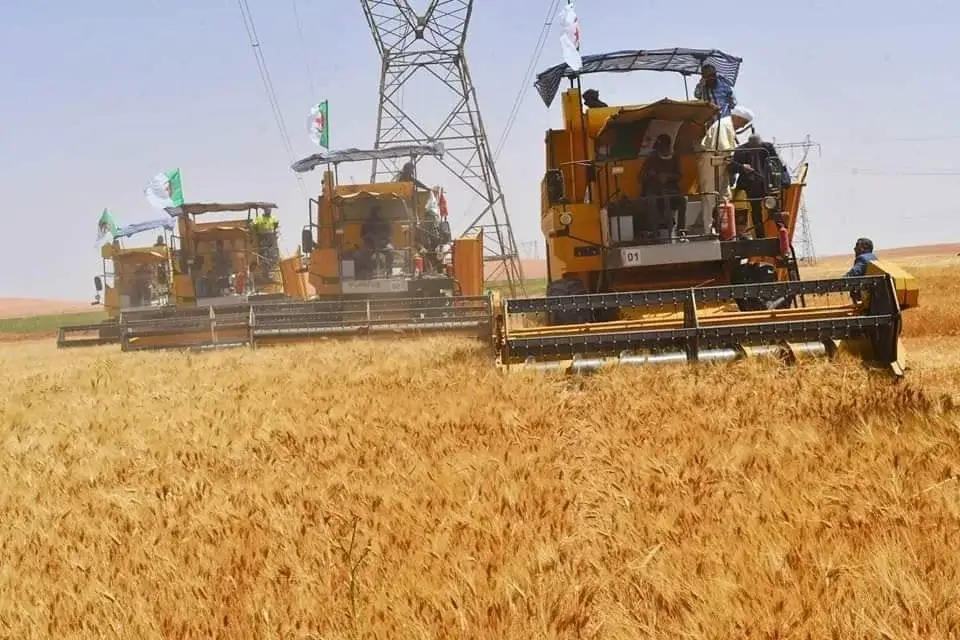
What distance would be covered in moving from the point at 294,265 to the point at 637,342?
17667 mm

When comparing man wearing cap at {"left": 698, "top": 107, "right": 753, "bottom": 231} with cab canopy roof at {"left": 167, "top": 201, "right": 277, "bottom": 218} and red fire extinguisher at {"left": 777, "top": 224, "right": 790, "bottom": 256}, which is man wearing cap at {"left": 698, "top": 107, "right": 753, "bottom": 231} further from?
cab canopy roof at {"left": 167, "top": 201, "right": 277, "bottom": 218}

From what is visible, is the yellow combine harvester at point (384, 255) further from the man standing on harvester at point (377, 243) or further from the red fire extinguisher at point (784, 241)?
the red fire extinguisher at point (784, 241)

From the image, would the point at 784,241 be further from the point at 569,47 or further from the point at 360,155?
the point at 360,155

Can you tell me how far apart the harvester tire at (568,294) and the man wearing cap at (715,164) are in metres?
1.53

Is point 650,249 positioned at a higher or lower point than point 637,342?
higher

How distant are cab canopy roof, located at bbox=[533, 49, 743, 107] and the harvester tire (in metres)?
3.03

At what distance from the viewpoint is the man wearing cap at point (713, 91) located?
436 inches

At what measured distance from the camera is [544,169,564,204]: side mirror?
32.1ft

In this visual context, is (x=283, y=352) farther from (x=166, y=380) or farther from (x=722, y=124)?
(x=722, y=124)

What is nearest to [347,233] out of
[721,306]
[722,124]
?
[722,124]

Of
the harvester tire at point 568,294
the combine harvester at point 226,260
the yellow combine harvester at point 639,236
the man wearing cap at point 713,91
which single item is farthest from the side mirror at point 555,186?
the combine harvester at point 226,260

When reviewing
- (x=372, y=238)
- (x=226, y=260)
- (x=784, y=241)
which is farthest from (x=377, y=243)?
(x=784, y=241)

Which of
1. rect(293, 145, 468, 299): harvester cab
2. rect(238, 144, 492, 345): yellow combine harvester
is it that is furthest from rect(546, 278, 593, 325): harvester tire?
rect(293, 145, 468, 299): harvester cab

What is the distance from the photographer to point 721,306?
8.99 m
